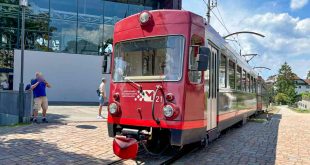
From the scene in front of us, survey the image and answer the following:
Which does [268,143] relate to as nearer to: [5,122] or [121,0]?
[5,122]

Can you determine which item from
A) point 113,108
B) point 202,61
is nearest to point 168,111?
point 202,61

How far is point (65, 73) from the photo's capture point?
26.0m

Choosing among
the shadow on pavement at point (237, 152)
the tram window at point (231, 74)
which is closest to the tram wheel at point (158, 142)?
the shadow on pavement at point (237, 152)

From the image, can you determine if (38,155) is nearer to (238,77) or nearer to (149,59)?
(149,59)

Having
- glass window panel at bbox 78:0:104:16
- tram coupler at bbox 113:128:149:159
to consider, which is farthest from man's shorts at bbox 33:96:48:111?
glass window panel at bbox 78:0:104:16

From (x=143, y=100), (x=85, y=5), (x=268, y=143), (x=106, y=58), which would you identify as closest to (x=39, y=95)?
(x=106, y=58)

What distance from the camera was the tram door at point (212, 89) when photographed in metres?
8.16

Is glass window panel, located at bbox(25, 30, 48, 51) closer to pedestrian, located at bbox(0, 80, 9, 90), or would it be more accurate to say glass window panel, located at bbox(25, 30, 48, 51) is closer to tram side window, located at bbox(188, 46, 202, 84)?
pedestrian, located at bbox(0, 80, 9, 90)

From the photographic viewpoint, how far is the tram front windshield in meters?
6.98

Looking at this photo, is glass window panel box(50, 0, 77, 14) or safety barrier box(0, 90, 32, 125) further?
glass window panel box(50, 0, 77, 14)

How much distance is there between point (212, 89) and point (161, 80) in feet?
6.41

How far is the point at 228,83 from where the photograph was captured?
34.3ft

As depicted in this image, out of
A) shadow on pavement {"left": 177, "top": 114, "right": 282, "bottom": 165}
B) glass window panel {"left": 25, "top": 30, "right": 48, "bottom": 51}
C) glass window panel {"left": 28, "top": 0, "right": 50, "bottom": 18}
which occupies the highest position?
glass window panel {"left": 28, "top": 0, "right": 50, "bottom": 18}

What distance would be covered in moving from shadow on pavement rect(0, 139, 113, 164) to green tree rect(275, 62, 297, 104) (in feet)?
339
